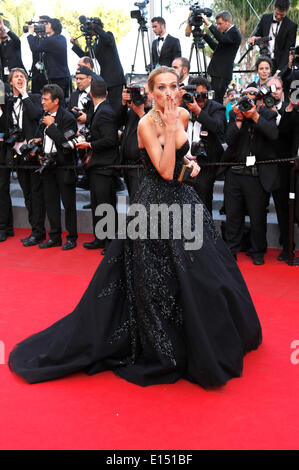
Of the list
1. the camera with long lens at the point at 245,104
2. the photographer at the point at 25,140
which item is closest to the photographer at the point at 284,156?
the camera with long lens at the point at 245,104

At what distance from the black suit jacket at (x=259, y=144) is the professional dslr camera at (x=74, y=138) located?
148cm

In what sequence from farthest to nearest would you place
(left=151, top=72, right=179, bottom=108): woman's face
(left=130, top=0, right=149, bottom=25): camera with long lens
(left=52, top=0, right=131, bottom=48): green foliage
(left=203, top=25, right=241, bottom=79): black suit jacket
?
1. (left=52, top=0, right=131, bottom=48): green foliage
2. (left=130, top=0, right=149, bottom=25): camera with long lens
3. (left=203, top=25, right=241, bottom=79): black suit jacket
4. (left=151, top=72, right=179, bottom=108): woman's face

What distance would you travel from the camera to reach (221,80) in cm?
740

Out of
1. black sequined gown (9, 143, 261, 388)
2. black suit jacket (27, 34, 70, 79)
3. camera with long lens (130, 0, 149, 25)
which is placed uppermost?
camera with long lens (130, 0, 149, 25)

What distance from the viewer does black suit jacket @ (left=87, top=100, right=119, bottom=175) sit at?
5.62 metres

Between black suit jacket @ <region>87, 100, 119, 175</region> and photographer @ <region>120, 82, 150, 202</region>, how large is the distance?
0.40 feet

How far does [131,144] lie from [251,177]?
48.1 inches

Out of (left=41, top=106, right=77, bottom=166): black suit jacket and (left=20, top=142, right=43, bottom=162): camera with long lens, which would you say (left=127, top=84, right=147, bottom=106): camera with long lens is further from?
(left=20, top=142, right=43, bottom=162): camera with long lens

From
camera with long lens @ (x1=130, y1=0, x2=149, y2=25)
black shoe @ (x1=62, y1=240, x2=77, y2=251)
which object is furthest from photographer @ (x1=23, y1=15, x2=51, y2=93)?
black shoe @ (x1=62, y1=240, x2=77, y2=251)

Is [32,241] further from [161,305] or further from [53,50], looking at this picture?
[161,305]

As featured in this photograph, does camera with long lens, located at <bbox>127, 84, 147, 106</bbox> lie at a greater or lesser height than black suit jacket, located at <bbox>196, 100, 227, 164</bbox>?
greater

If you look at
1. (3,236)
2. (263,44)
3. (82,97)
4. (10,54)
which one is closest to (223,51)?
(263,44)

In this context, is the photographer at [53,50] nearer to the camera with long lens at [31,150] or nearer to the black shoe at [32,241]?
the camera with long lens at [31,150]

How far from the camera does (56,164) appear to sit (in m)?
5.89
